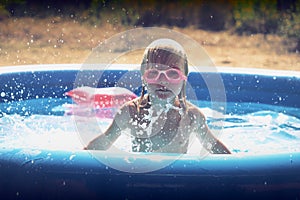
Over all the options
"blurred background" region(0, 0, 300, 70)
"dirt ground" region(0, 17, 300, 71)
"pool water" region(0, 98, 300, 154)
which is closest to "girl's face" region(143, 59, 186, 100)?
"pool water" region(0, 98, 300, 154)

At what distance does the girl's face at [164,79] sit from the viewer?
2.73m

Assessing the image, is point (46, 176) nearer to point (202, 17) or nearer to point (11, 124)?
point (11, 124)

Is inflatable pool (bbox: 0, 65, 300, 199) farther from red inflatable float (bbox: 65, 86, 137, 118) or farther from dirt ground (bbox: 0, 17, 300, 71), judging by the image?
dirt ground (bbox: 0, 17, 300, 71)

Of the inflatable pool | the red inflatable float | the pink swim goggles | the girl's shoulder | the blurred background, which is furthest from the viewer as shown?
the blurred background

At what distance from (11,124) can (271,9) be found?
233 inches

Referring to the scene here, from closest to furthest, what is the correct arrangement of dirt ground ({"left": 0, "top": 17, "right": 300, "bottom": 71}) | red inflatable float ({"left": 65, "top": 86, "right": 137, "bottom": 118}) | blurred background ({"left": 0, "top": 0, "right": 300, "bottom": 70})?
1. red inflatable float ({"left": 65, "top": 86, "right": 137, "bottom": 118})
2. dirt ground ({"left": 0, "top": 17, "right": 300, "bottom": 71})
3. blurred background ({"left": 0, "top": 0, "right": 300, "bottom": 70})

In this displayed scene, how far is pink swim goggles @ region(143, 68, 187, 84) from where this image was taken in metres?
2.72

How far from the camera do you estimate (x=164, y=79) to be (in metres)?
2.73

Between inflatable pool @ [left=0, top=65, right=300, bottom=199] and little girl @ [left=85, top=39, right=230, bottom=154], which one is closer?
inflatable pool @ [left=0, top=65, right=300, bottom=199]

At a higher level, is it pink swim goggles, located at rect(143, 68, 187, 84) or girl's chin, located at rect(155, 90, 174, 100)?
pink swim goggles, located at rect(143, 68, 187, 84)

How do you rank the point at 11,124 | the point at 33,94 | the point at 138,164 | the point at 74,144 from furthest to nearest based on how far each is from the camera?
the point at 33,94 < the point at 11,124 < the point at 74,144 < the point at 138,164

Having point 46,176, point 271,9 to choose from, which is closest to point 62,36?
point 271,9

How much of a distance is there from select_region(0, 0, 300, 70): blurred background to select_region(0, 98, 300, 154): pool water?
4.10 m

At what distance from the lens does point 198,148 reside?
294 cm
